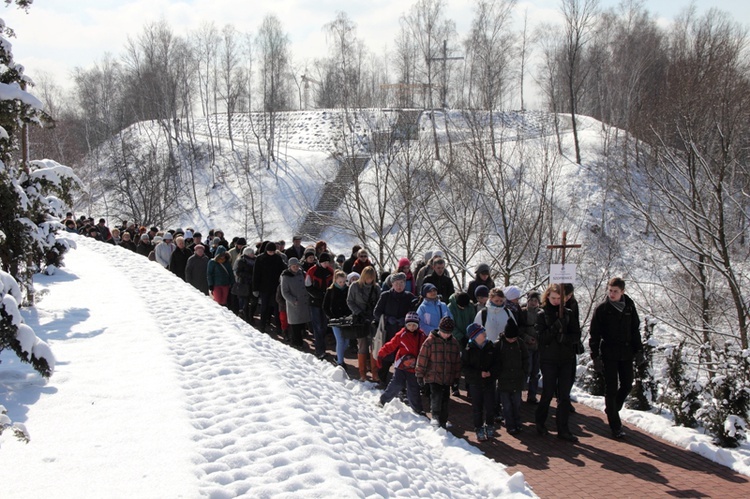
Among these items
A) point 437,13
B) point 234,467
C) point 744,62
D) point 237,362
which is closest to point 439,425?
point 237,362

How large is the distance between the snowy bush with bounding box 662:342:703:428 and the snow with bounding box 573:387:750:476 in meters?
0.14

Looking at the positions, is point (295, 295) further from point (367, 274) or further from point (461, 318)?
point (461, 318)

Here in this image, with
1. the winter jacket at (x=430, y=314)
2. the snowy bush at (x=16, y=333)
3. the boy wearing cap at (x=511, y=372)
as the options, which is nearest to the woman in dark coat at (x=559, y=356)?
the boy wearing cap at (x=511, y=372)

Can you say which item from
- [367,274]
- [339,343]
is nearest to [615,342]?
[367,274]

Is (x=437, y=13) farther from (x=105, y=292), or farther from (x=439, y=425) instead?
(x=439, y=425)

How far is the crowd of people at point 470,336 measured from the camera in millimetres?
7617

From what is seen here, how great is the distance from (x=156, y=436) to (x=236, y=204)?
40.8 meters

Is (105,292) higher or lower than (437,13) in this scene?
lower

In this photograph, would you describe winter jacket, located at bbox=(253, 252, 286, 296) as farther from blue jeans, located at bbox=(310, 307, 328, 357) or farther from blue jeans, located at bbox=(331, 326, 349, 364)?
blue jeans, located at bbox=(331, 326, 349, 364)

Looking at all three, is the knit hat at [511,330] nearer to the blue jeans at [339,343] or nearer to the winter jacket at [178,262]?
the blue jeans at [339,343]

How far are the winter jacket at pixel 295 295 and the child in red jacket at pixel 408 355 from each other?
3416 millimetres

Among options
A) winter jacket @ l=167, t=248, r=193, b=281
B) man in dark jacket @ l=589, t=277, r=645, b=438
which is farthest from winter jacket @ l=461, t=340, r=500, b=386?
winter jacket @ l=167, t=248, r=193, b=281

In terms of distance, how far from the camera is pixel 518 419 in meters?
7.98

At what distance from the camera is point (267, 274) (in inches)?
494
